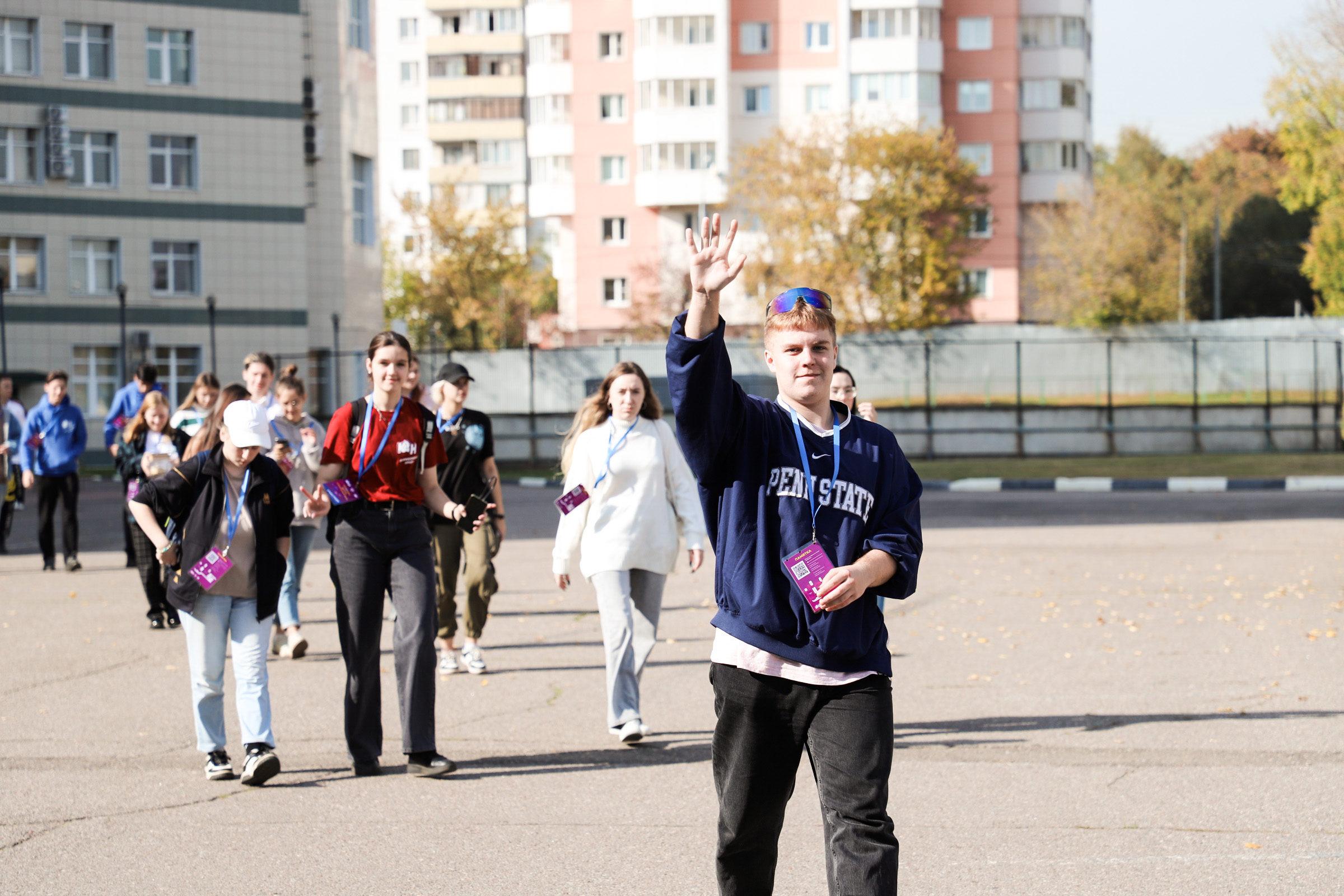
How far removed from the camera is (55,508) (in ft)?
50.5

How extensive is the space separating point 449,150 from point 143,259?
59.0 meters

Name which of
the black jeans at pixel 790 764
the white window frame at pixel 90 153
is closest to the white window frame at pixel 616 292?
the white window frame at pixel 90 153

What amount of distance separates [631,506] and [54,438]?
978 cm

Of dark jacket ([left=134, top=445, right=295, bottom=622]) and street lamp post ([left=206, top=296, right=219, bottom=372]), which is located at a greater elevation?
street lamp post ([left=206, top=296, right=219, bottom=372])

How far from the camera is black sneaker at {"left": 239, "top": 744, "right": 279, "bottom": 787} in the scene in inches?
254

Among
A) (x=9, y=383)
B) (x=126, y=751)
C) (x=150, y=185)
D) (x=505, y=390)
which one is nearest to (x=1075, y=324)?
(x=505, y=390)

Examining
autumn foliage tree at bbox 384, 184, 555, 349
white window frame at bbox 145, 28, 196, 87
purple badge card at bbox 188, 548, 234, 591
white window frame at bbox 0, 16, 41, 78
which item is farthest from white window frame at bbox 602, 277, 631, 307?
purple badge card at bbox 188, 548, 234, 591

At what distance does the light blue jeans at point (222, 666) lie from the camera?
661cm

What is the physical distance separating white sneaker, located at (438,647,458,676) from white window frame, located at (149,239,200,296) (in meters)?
39.3

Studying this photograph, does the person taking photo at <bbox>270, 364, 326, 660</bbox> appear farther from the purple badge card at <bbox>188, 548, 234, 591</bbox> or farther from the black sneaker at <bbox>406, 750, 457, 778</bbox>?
the black sneaker at <bbox>406, 750, 457, 778</bbox>

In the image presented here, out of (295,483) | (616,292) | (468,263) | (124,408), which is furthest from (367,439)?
(616,292)

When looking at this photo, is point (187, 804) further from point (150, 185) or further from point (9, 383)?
point (150, 185)

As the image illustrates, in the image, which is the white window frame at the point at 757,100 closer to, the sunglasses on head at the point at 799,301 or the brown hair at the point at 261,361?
the brown hair at the point at 261,361

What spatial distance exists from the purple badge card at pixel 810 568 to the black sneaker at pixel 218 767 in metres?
3.83
